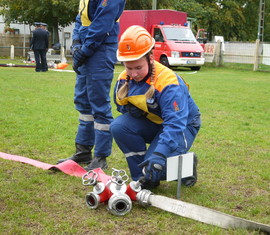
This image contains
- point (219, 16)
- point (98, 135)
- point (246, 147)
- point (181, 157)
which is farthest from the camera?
point (219, 16)

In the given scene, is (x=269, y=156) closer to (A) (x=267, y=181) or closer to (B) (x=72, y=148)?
(A) (x=267, y=181)

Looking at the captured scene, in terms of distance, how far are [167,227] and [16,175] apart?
167 centimetres

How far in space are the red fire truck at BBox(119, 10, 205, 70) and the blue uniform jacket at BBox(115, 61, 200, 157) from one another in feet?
51.3

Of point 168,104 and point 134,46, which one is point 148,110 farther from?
point 134,46

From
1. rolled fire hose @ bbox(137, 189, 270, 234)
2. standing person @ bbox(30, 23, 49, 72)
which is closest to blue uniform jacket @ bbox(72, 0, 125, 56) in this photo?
rolled fire hose @ bbox(137, 189, 270, 234)

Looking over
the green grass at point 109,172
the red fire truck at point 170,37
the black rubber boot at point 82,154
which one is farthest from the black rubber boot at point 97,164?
the red fire truck at point 170,37

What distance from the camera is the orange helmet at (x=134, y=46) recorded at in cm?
326

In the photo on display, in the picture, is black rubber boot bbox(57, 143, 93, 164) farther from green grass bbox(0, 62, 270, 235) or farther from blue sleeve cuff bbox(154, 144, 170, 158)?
blue sleeve cuff bbox(154, 144, 170, 158)

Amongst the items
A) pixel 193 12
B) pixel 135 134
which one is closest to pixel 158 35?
pixel 193 12

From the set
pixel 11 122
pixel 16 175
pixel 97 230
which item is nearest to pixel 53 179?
pixel 16 175

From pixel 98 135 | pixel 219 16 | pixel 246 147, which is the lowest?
pixel 246 147

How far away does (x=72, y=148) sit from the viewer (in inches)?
203

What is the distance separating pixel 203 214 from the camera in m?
2.96

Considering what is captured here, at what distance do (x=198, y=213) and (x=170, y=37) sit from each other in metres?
18.3
